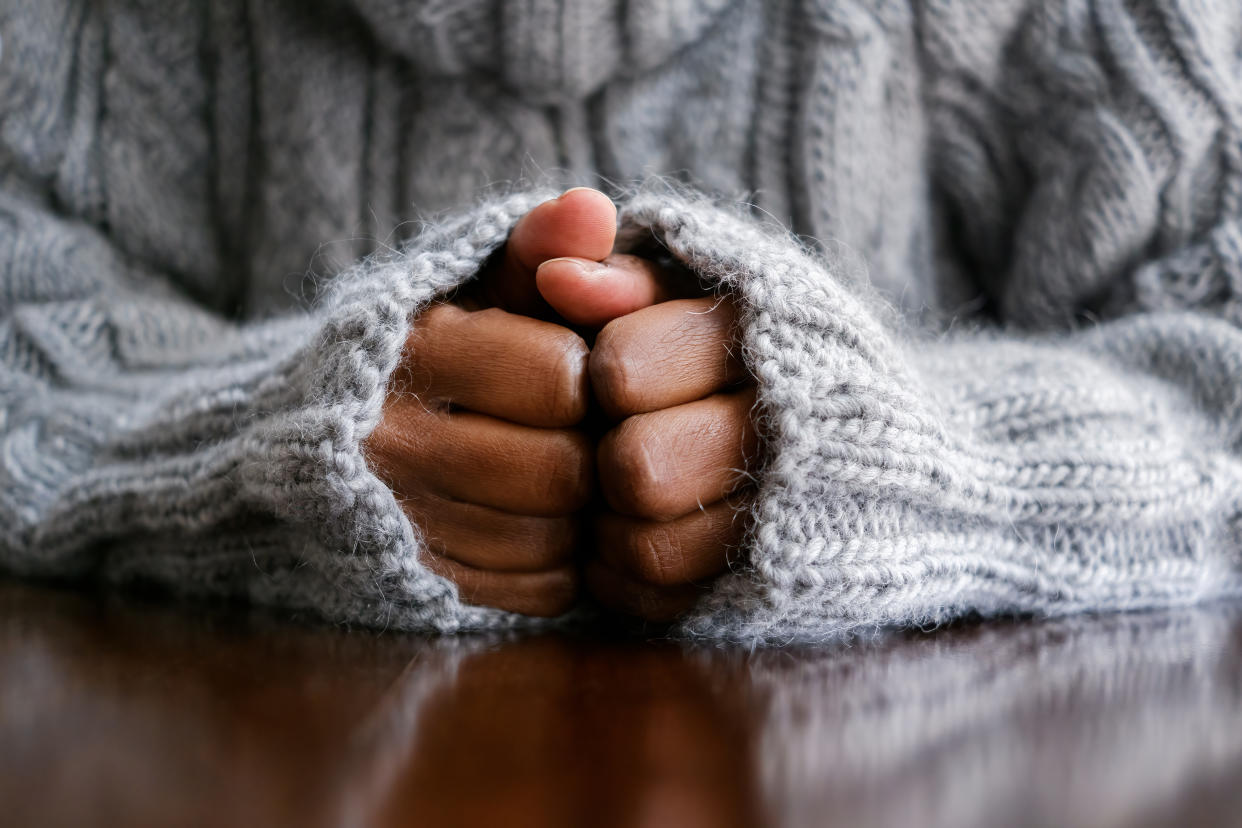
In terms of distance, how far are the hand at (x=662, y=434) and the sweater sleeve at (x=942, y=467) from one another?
0.05 ft

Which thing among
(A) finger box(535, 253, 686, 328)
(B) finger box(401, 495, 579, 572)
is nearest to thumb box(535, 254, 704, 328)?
(A) finger box(535, 253, 686, 328)

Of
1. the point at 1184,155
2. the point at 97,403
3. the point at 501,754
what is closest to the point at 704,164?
the point at 1184,155

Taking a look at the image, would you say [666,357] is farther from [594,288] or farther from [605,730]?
[605,730]

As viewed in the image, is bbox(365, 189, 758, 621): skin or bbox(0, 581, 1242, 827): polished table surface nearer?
bbox(0, 581, 1242, 827): polished table surface

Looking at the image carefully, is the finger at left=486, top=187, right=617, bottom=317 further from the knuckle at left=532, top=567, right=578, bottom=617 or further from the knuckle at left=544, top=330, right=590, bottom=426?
the knuckle at left=532, top=567, right=578, bottom=617

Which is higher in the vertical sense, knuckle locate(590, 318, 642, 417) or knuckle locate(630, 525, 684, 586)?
knuckle locate(590, 318, 642, 417)

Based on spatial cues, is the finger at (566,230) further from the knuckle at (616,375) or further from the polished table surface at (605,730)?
the polished table surface at (605,730)

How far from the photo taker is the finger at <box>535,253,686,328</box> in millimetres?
448

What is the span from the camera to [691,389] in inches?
17.6

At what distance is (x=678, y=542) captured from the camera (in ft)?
1.44

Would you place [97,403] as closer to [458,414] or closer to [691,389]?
[458,414]

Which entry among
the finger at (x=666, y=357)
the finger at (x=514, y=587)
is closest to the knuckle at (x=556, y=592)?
the finger at (x=514, y=587)

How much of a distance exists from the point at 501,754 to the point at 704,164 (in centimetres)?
63

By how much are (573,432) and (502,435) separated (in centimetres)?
3
